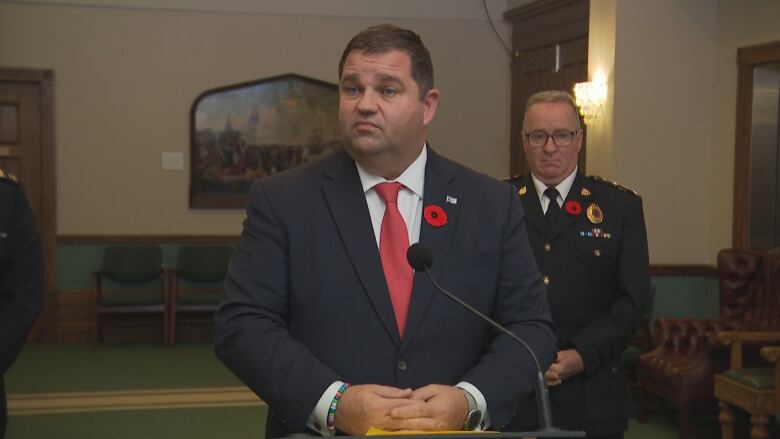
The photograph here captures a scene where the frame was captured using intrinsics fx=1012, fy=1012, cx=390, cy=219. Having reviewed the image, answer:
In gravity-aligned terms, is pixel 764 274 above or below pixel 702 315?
above

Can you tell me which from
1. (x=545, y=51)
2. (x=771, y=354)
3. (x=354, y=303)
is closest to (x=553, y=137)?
(x=354, y=303)

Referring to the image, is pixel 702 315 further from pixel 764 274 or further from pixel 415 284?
pixel 415 284

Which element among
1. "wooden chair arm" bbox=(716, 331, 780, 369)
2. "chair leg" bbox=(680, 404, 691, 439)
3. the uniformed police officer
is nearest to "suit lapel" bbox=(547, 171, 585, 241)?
the uniformed police officer

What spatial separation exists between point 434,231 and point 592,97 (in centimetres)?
553

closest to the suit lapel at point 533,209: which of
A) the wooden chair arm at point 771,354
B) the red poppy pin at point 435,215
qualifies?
the red poppy pin at point 435,215

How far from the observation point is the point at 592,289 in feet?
10.5

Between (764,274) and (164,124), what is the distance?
597cm

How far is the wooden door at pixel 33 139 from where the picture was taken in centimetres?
968

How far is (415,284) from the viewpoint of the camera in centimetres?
218

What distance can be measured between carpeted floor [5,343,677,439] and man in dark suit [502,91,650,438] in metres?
3.39

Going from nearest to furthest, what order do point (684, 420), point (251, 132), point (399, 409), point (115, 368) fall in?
point (399, 409) < point (684, 420) < point (115, 368) < point (251, 132)

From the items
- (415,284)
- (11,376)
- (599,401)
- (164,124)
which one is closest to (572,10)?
(164,124)

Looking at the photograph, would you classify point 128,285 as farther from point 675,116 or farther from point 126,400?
point 675,116

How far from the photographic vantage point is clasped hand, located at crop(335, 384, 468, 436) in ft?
6.39
